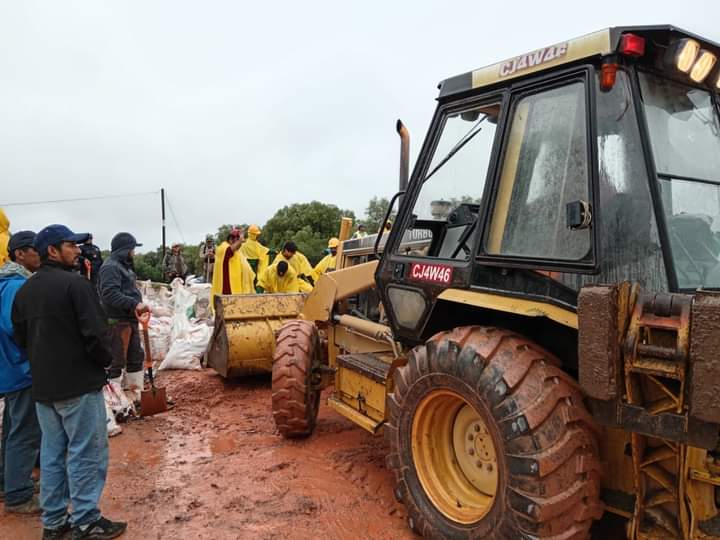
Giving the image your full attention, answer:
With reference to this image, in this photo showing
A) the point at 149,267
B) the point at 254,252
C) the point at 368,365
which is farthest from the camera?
the point at 149,267

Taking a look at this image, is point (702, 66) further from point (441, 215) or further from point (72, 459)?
point (72, 459)

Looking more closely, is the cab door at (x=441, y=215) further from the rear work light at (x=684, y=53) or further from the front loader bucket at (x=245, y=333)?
the front loader bucket at (x=245, y=333)

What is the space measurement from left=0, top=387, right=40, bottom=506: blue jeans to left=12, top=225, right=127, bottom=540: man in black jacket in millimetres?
549

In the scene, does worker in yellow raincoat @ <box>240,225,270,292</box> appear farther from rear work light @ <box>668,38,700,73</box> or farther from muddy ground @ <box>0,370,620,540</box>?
rear work light @ <box>668,38,700,73</box>

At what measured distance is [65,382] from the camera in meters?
3.12

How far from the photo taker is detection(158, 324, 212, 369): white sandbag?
7484 millimetres

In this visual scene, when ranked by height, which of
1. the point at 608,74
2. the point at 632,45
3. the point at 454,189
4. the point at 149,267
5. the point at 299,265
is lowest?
the point at 149,267

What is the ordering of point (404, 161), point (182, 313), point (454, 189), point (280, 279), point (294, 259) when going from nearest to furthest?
point (454, 189)
point (404, 161)
point (280, 279)
point (182, 313)
point (294, 259)

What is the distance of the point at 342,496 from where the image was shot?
365cm

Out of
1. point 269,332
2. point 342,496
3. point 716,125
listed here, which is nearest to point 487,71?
point 716,125

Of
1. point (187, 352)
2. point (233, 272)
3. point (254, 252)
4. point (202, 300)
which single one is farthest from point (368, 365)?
point (202, 300)

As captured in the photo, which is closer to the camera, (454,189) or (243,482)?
(454,189)

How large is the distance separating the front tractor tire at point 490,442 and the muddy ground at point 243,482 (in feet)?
1.49

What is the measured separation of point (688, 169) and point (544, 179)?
2.18ft
